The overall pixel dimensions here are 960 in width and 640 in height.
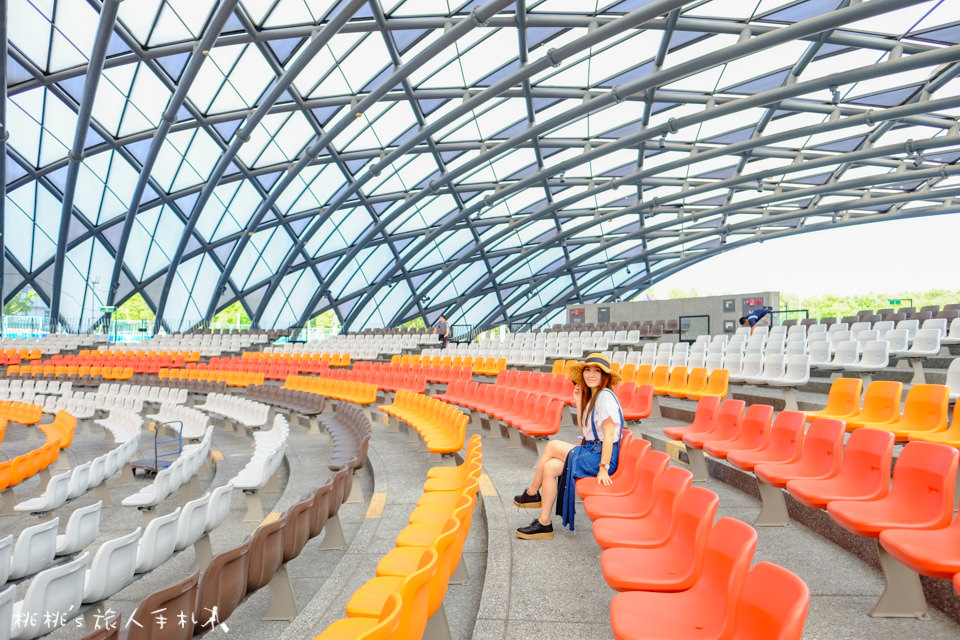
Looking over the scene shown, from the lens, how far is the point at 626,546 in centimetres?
356

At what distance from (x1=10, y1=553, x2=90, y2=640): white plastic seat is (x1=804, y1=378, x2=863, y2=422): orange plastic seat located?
244 inches

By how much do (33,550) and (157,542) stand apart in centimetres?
145

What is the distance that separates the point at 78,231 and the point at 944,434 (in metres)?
32.5

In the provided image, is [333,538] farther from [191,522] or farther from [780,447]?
[780,447]

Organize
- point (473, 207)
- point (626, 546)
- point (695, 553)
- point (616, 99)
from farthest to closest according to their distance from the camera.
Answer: point (473, 207) < point (616, 99) < point (626, 546) < point (695, 553)

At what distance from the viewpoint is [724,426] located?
233 inches

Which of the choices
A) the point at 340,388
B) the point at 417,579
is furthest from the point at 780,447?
the point at 340,388

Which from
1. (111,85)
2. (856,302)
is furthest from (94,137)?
(856,302)

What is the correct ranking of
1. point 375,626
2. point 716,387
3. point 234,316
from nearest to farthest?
point 375,626, point 716,387, point 234,316

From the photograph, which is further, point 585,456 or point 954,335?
point 954,335

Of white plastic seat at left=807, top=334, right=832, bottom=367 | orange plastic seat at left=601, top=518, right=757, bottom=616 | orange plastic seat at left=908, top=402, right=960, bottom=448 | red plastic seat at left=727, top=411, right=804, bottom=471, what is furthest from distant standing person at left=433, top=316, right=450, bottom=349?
orange plastic seat at left=601, top=518, right=757, bottom=616

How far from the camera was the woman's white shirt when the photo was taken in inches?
197

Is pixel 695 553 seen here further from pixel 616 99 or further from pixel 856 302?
pixel 856 302

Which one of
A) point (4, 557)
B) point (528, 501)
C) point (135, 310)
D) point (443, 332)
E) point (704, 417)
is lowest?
point (4, 557)
